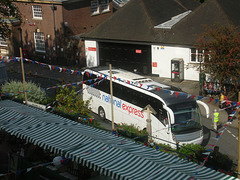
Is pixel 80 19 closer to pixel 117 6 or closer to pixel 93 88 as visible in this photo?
pixel 117 6

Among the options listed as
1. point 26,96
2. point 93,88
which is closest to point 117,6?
point 93,88

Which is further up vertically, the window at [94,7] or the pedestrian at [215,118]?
the window at [94,7]

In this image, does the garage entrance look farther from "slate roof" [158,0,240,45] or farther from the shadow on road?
the shadow on road

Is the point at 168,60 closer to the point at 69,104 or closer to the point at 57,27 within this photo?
the point at 57,27

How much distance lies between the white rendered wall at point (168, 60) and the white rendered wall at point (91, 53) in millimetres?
6380

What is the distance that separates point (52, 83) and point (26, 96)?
36.3ft

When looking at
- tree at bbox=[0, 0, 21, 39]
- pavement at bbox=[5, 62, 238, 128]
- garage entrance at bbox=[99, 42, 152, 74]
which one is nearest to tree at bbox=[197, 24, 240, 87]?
pavement at bbox=[5, 62, 238, 128]

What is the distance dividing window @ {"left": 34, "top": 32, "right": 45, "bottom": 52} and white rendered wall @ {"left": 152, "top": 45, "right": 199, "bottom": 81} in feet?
44.2

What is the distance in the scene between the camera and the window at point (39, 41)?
37506 millimetres

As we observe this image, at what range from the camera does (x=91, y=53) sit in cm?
3419

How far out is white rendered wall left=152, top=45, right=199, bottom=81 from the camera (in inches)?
1092

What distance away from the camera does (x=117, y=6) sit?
1598 inches

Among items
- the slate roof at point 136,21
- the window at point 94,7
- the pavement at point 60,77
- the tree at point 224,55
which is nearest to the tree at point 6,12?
the pavement at point 60,77

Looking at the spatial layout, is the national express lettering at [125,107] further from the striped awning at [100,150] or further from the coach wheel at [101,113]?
the striped awning at [100,150]
